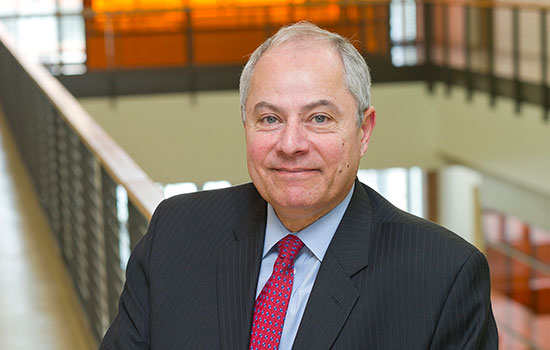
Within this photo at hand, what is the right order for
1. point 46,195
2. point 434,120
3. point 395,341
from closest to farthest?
point 395,341 → point 46,195 → point 434,120

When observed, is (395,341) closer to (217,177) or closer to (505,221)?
(217,177)

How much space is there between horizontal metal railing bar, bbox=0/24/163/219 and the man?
0.52 m

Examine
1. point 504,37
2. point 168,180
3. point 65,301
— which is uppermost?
point 504,37

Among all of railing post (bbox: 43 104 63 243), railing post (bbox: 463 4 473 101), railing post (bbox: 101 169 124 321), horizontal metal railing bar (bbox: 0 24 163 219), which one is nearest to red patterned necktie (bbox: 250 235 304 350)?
horizontal metal railing bar (bbox: 0 24 163 219)

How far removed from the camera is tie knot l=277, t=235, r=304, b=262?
71.9 inches

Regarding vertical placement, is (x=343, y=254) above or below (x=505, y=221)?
above

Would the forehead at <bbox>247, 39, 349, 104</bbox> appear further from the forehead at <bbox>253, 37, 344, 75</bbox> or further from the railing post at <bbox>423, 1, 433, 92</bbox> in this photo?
the railing post at <bbox>423, 1, 433, 92</bbox>

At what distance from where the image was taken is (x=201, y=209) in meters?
2.00

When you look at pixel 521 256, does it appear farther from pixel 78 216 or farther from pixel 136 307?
pixel 136 307

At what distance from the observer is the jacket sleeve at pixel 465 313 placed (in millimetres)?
1628

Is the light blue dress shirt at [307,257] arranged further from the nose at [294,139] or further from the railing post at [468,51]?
the railing post at [468,51]

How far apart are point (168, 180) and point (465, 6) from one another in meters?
4.52

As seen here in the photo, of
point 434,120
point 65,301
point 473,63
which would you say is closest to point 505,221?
point 434,120

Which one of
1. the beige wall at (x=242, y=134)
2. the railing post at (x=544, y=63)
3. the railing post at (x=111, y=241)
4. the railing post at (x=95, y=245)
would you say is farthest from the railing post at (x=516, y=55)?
the railing post at (x=111, y=241)
